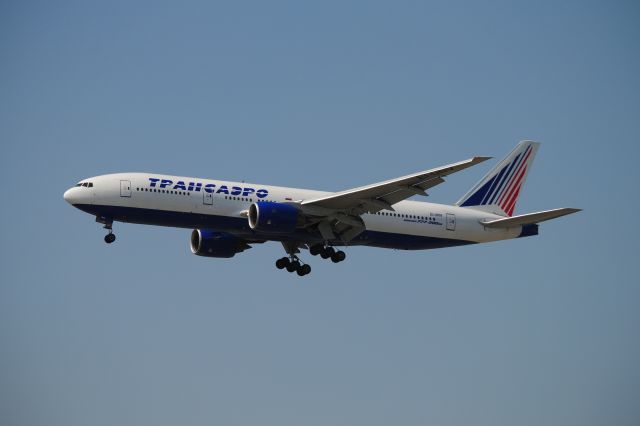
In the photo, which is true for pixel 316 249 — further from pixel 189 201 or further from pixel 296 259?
pixel 189 201

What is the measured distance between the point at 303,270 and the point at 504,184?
12804 mm

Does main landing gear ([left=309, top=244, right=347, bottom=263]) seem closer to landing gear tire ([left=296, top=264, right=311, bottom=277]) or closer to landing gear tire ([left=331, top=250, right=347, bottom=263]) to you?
landing gear tire ([left=331, top=250, right=347, bottom=263])

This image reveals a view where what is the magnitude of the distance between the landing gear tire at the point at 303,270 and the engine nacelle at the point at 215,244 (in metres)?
3.45

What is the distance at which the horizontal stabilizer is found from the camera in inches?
2078

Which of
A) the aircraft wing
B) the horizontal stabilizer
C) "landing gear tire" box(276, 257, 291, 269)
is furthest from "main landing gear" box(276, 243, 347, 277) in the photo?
the horizontal stabilizer

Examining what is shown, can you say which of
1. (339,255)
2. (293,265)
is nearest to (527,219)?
(339,255)

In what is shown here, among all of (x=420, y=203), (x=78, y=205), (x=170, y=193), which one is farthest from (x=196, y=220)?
(x=420, y=203)

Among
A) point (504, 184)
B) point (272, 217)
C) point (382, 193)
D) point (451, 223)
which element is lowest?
point (272, 217)

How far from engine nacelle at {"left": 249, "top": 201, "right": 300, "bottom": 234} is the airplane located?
0.05 m

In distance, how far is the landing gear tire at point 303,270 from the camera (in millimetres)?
57909

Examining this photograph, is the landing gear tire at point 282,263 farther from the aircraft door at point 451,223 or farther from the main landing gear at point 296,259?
the aircraft door at point 451,223

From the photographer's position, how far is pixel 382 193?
5216cm

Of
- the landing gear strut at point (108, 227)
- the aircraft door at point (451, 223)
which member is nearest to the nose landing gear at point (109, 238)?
the landing gear strut at point (108, 227)

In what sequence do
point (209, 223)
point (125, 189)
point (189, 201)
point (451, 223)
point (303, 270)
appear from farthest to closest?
point (451, 223) < point (303, 270) < point (209, 223) < point (189, 201) < point (125, 189)
